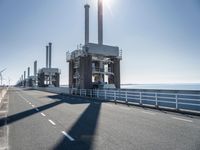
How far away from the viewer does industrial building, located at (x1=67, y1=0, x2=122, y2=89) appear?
4109cm

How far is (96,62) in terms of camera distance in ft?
155

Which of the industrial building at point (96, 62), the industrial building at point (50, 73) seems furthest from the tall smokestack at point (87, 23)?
the industrial building at point (50, 73)

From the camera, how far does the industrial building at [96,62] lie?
135 ft

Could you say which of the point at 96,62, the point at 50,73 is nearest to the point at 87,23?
the point at 96,62

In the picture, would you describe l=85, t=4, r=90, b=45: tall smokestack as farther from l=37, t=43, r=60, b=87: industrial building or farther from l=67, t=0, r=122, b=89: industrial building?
l=37, t=43, r=60, b=87: industrial building

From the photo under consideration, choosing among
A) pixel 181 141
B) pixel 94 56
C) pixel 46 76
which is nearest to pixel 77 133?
pixel 181 141

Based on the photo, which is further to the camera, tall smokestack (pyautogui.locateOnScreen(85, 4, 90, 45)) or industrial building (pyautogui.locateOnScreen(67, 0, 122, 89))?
tall smokestack (pyautogui.locateOnScreen(85, 4, 90, 45))

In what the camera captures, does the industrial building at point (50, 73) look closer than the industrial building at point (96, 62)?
No

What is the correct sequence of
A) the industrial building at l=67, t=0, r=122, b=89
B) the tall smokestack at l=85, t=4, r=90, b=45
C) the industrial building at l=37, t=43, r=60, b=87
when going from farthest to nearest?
the industrial building at l=37, t=43, r=60, b=87, the tall smokestack at l=85, t=4, r=90, b=45, the industrial building at l=67, t=0, r=122, b=89

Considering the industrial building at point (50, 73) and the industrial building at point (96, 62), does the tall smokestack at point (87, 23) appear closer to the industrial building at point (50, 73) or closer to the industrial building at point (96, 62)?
the industrial building at point (96, 62)

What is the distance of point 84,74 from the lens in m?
40.8

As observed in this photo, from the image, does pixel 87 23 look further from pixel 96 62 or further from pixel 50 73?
pixel 50 73

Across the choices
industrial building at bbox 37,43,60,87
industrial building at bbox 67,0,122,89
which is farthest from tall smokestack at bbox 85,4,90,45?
industrial building at bbox 37,43,60,87

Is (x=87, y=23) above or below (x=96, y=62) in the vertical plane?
above
